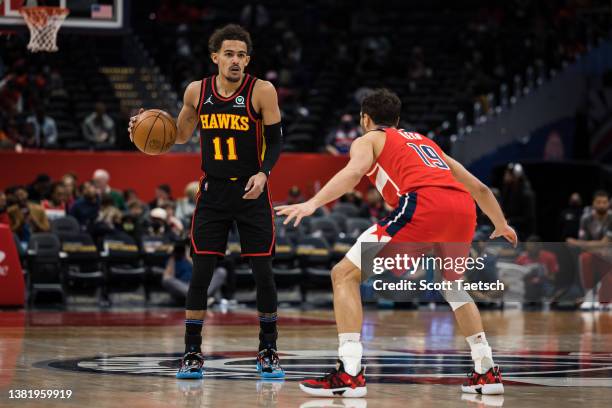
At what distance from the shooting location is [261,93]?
800cm

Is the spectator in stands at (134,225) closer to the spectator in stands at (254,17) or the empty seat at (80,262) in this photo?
the empty seat at (80,262)

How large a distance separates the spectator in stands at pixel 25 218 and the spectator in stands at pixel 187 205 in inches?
86.7

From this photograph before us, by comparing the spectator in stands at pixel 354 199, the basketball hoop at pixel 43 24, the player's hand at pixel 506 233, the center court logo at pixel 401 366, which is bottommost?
the center court logo at pixel 401 366

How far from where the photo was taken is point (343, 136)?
915 inches

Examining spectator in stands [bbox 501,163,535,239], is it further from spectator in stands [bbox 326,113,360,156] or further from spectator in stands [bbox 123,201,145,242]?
spectator in stands [bbox 123,201,145,242]

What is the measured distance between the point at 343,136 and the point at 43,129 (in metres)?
5.52

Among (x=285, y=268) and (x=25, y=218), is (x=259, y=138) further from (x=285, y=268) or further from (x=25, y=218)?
(x=285, y=268)

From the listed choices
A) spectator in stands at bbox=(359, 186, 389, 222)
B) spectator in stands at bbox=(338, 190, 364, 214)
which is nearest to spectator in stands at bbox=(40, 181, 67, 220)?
spectator in stands at bbox=(359, 186, 389, 222)

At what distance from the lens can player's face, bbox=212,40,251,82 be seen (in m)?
7.92

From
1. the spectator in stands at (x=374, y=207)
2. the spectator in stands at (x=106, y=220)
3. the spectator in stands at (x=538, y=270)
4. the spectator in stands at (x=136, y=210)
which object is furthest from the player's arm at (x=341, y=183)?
the spectator in stands at (x=374, y=207)

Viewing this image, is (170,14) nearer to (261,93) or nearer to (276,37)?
(276,37)

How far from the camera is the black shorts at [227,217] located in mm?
8016

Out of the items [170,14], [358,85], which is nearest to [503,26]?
[358,85]

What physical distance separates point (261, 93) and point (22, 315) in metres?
7.09
